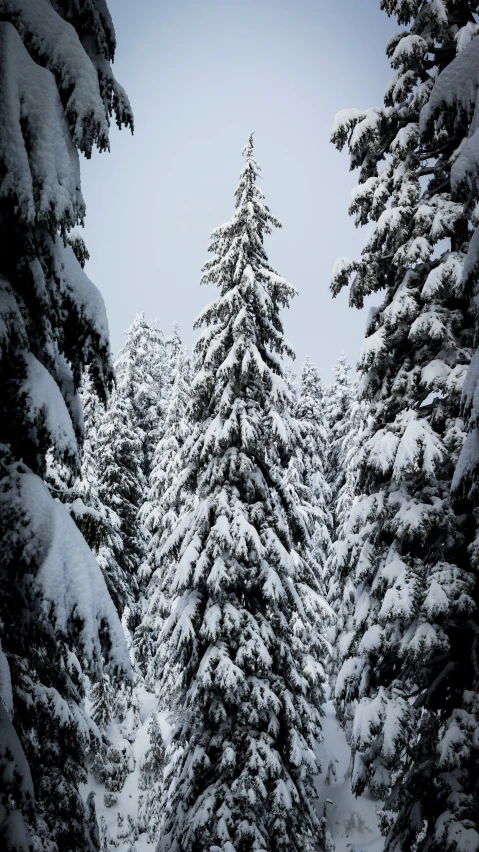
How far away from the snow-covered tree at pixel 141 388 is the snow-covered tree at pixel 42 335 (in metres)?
20.1

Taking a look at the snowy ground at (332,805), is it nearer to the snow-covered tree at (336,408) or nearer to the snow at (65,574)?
the snow at (65,574)

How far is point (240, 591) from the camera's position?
964 cm

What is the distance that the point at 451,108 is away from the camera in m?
3.51

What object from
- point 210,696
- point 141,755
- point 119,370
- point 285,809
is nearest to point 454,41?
point 210,696

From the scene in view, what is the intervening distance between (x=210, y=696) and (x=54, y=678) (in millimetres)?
3872

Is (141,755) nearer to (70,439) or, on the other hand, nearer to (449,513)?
(449,513)

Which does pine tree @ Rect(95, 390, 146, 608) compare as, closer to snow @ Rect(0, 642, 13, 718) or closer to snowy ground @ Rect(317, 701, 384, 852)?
snowy ground @ Rect(317, 701, 384, 852)

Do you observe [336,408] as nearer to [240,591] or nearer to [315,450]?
[315,450]

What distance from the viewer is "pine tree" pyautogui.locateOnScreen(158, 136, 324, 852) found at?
27.0 ft

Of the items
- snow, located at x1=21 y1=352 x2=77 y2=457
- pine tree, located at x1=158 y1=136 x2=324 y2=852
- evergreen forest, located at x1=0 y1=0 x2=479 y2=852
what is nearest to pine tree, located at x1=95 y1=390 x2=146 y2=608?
evergreen forest, located at x1=0 y1=0 x2=479 y2=852

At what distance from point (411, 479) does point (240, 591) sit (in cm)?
416

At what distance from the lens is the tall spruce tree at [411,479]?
6.08 metres

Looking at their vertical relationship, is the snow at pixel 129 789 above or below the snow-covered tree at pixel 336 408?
below

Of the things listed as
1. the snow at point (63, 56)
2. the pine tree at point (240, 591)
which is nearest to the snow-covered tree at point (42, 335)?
the snow at point (63, 56)
